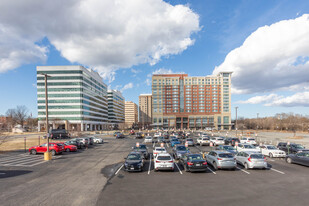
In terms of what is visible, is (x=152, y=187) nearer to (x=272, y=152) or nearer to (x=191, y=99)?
(x=272, y=152)

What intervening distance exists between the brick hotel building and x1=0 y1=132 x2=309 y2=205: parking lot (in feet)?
388

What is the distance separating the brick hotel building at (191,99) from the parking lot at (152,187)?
118 meters

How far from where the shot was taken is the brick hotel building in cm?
13400

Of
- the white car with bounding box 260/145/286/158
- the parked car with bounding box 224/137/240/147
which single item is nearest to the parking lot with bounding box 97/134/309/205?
the white car with bounding box 260/145/286/158

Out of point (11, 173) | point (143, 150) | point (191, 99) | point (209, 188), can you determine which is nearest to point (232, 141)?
point (143, 150)

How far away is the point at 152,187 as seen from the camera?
1144 centimetres

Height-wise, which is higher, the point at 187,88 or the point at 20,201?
the point at 187,88

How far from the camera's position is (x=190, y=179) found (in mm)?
13305

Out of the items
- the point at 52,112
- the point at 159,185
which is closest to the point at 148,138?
the point at 159,185

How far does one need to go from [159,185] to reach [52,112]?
9573cm

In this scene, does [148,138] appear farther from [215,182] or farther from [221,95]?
[221,95]

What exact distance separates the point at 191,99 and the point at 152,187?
127679mm

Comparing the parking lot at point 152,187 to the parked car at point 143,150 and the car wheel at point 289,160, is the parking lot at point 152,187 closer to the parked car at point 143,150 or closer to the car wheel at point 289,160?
the car wheel at point 289,160

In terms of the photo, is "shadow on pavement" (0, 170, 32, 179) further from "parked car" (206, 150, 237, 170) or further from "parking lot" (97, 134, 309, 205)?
"parked car" (206, 150, 237, 170)
